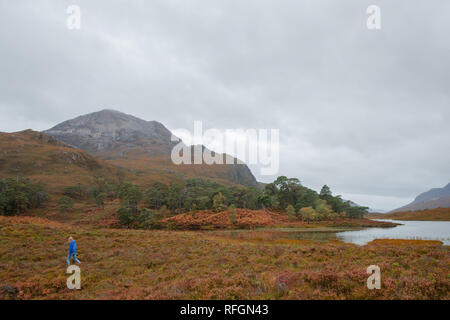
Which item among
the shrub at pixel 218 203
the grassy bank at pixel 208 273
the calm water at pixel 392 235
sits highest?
the grassy bank at pixel 208 273

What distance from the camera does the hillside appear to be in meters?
127

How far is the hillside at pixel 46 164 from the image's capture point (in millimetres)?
126625

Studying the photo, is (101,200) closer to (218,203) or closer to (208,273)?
(218,203)

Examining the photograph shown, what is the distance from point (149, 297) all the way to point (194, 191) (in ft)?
319

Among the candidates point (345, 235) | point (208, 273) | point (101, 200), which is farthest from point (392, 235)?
point (101, 200)

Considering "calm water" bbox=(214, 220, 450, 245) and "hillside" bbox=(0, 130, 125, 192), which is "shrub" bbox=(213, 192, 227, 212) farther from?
"hillside" bbox=(0, 130, 125, 192)

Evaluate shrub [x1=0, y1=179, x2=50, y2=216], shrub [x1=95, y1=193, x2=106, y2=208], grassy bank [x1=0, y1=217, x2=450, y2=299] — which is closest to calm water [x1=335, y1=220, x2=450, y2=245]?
grassy bank [x1=0, y1=217, x2=450, y2=299]

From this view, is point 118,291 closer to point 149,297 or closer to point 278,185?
point 149,297

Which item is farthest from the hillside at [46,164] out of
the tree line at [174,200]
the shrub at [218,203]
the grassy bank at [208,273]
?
the grassy bank at [208,273]

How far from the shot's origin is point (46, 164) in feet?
482

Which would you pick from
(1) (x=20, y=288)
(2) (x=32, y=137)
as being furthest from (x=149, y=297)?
(2) (x=32, y=137)

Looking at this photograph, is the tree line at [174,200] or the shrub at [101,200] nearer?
the tree line at [174,200]

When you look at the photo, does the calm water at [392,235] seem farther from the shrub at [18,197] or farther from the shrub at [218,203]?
the shrub at [18,197]

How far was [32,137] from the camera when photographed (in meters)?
194
